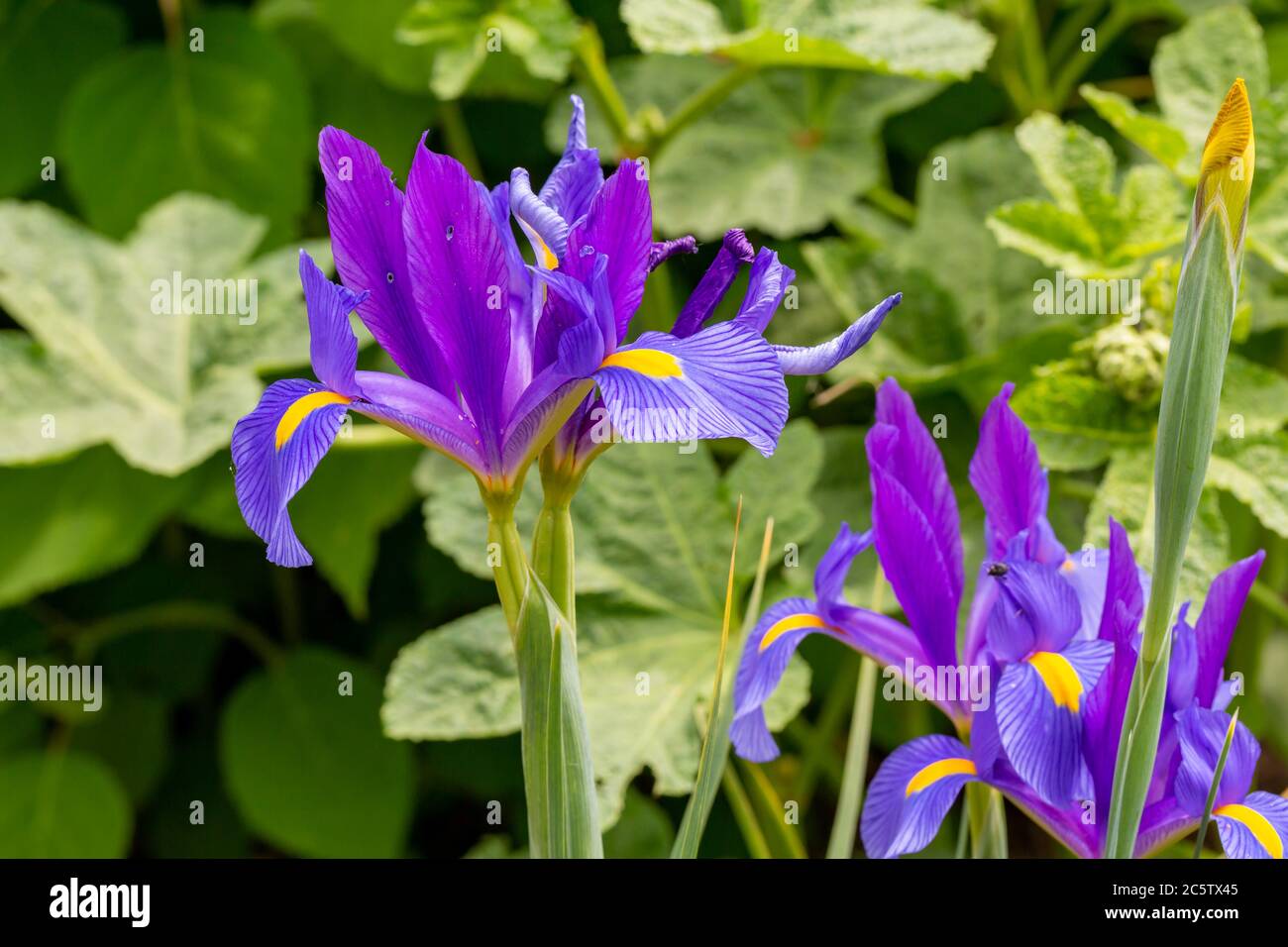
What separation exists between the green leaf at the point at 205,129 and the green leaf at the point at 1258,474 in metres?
0.93

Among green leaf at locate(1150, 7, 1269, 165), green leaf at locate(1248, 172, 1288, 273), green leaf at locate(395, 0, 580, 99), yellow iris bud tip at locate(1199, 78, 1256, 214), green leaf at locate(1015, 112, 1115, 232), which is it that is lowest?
yellow iris bud tip at locate(1199, 78, 1256, 214)

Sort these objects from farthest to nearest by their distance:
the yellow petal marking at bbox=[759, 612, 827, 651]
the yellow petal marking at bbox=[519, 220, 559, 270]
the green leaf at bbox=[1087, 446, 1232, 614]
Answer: the green leaf at bbox=[1087, 446, 1232, 614] < the yellow petal marking at bbox=[759, 612, 827, 651] < the yellow petal marking at bbox=[519, 220, 559, 270]

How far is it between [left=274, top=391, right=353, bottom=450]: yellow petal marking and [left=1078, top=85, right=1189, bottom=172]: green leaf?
2.30 feet

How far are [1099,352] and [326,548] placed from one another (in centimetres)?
69

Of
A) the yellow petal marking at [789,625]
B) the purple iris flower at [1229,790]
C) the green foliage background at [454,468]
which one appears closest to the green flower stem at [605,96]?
the green foliage background at [454,468]

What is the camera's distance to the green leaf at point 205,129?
137 centimetres

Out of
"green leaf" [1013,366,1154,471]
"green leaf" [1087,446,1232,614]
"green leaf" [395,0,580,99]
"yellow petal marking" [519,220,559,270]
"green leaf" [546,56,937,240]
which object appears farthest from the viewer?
"green leaf" [546,56,937,240]

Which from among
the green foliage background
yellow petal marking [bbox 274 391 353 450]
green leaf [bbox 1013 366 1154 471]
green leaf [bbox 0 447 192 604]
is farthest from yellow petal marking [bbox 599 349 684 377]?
green leaf [bbox 0 447 192 604]

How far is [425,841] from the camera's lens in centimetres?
160

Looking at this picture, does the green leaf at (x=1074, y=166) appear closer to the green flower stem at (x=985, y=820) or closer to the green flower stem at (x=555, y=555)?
the green flower stem at (x=985, y=820)

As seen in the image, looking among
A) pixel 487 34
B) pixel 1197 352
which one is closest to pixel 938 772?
pixel 1197 352

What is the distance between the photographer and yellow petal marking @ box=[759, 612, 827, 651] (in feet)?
2.15

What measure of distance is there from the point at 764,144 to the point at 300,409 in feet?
2.85

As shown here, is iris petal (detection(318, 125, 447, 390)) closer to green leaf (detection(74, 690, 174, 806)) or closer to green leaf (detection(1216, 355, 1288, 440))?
green leaf (detection(1216, 355, 1288, 440))
